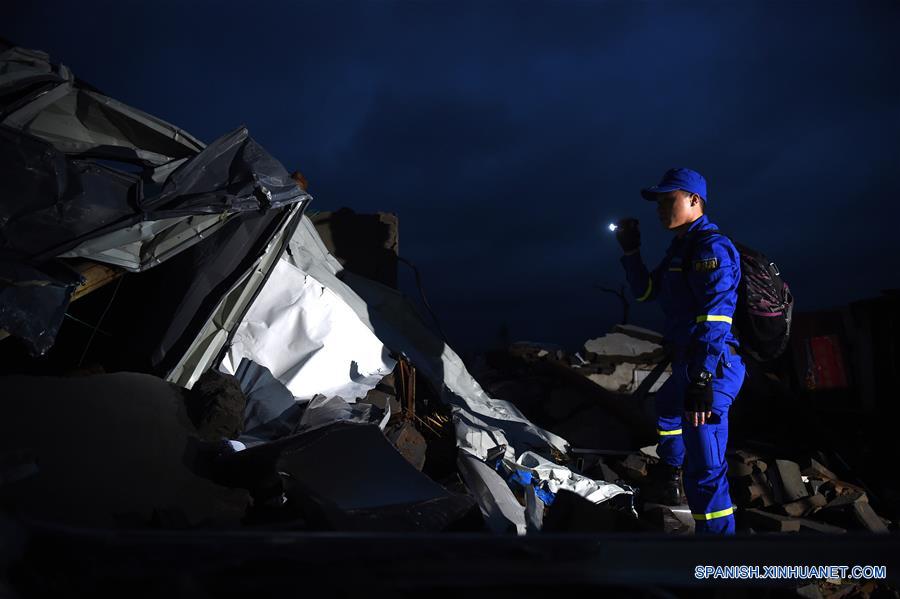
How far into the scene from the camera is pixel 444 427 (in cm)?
444

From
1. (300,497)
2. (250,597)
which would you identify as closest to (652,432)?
(300,497)

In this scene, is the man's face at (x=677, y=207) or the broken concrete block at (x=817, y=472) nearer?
the man's face at (x=677, y=207)

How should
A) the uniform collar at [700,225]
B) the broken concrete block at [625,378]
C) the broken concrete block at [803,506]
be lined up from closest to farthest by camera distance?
the uniform collar at [700,225] → the broken concrete block at [803,506] → the broken concrete block at [625,378]

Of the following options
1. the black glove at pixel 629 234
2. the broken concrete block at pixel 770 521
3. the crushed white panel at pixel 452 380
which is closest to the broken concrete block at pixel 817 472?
the broken concrete block at pixel 770 521


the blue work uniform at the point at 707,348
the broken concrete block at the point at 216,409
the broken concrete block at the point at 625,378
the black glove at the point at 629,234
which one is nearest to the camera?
the blue work uniform at the point at 707,348

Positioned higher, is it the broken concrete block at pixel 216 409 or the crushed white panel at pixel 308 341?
the crushed white panel at pixel 308 341

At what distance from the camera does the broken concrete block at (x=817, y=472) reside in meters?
4.42

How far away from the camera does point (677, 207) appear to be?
3148 mm

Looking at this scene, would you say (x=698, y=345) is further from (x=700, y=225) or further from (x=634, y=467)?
(x=634, y=467)

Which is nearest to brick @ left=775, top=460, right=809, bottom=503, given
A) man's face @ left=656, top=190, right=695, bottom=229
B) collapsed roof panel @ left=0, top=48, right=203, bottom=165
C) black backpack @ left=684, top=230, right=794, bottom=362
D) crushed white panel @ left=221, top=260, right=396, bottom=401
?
black backpack @ left=684, top=230, right=794, bottom=362

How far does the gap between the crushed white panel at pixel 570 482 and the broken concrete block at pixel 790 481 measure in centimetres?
168

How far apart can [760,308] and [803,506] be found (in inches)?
93.7

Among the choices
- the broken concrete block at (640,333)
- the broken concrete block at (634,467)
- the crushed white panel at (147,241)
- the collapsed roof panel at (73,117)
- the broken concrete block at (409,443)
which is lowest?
the broken concrete block at (634,467)

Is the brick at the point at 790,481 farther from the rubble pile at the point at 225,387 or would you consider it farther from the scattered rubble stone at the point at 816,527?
the scattered rubble stone at the point at 816,527
